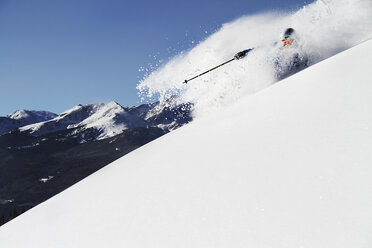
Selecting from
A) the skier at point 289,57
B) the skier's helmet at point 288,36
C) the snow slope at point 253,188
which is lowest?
the snow slope at point 253,188

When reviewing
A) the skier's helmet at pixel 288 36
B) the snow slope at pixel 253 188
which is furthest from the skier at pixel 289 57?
the snow slope at pixel 253 188

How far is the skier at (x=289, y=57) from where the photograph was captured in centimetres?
2892

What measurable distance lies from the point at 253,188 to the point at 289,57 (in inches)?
1245

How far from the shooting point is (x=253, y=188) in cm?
267

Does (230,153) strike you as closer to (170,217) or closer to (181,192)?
(181,192)

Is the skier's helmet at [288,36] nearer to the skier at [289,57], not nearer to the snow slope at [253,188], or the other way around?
the skier at [289,57]

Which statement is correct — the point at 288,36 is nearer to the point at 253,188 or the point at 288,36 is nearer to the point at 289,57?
the point at 289,57

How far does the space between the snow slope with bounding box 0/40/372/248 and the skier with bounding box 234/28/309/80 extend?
84.4 feet

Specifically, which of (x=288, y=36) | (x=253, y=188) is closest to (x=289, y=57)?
(x=288, y=36)

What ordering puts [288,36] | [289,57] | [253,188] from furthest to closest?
[289,57]
[288,36]
[253,188]

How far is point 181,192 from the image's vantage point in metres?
3.21

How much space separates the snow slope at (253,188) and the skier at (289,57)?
25729mm

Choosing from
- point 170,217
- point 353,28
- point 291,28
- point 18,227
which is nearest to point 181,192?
point 170,217

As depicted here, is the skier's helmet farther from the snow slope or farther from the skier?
the snow slope
